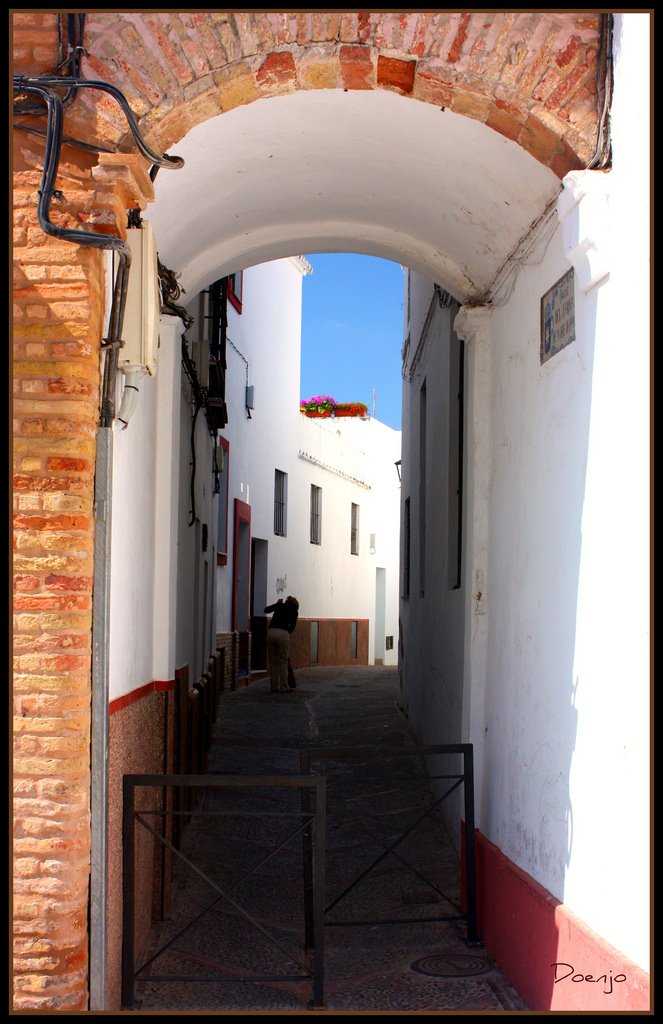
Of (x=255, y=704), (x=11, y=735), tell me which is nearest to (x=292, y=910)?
(x=11, y=735)

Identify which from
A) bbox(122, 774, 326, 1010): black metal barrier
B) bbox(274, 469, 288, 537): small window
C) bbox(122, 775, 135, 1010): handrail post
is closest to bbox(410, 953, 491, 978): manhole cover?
bbox(122, 774, 326, 1010): black metal barrier

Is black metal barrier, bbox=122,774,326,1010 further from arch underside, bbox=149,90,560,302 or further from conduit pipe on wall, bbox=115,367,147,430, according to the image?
arch underside, bbox=149,90,560,302

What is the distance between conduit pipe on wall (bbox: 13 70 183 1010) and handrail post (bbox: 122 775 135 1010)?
24.8 inches

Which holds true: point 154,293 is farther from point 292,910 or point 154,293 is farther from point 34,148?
point 292,910

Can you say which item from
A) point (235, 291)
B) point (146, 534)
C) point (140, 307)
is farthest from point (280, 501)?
point (140, 307)

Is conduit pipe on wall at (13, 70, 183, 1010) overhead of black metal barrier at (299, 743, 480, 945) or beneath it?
overhead

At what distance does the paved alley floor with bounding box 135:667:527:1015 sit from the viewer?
16.4 ft

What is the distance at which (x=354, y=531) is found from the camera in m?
27.4

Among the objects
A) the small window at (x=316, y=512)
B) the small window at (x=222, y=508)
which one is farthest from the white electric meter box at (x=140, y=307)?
the small window at (x=316, y=512)

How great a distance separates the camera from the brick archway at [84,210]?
3.72 m

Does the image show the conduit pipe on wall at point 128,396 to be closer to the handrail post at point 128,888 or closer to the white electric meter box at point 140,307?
the white electric meter box at point 140,307

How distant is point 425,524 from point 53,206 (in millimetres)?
7176

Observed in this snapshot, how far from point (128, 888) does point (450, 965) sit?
1.79 meters

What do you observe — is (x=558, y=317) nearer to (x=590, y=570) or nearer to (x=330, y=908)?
(x=590, y=570)
